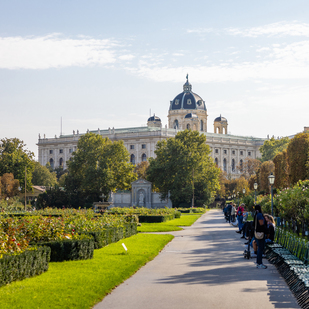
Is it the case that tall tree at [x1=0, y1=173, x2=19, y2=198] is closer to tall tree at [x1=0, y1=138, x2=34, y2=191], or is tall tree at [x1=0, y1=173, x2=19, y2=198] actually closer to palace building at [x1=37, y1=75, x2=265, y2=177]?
tall tree at [x1=0, y1=138, x2=34, y2=191]

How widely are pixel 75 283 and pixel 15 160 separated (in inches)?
2684

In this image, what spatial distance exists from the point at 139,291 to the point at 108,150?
6288 centimetres

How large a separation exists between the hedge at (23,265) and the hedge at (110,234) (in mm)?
5082

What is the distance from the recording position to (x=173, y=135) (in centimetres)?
13900

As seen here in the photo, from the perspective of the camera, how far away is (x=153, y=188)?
76062 mm

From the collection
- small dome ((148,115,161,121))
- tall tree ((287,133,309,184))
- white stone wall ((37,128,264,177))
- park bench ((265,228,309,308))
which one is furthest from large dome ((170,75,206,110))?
park bench ((265,228,309,308))

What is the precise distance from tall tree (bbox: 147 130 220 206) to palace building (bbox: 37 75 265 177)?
203 feet

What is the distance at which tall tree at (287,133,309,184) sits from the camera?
44.0m

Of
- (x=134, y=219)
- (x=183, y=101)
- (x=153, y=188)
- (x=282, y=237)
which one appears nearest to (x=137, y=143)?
(x=183, y=101)

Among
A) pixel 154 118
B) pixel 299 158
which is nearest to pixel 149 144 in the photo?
pixel 154 118

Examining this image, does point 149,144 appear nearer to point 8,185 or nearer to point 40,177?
point 40,177

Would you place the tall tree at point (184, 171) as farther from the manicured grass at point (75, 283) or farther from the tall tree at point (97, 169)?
the manicured grass at point (75, 283)

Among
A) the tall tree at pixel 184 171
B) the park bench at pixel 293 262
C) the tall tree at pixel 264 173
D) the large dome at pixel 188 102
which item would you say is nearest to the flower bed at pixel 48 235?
the park bench at pixel 293 262

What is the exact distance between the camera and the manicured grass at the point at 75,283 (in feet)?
30.8
